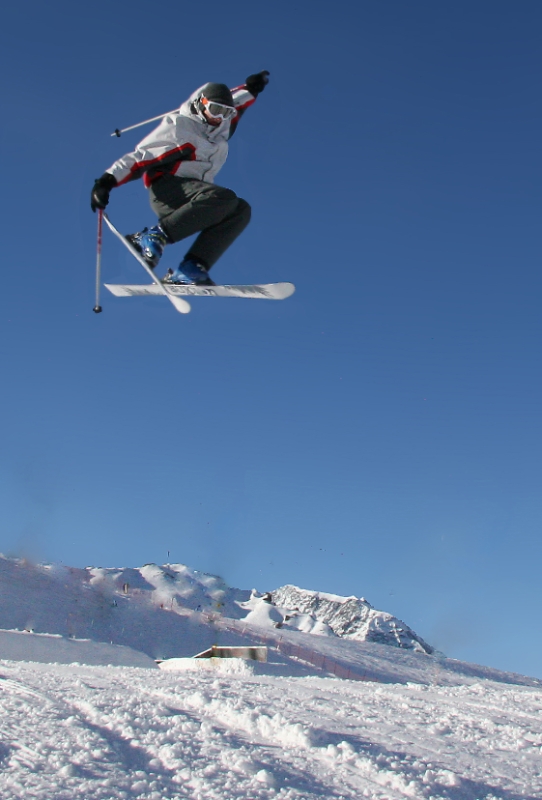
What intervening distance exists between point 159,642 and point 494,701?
21089 mm

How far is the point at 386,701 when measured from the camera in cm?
416

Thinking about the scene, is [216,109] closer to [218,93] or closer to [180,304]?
[218,93]

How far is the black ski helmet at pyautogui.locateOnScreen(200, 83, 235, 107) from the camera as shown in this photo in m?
4.81

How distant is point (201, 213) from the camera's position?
197 inches

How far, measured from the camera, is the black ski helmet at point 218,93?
4.81 metres

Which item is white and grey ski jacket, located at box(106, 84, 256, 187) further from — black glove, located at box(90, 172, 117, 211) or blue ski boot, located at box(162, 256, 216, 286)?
blue ski boot, located at box(162, 256, 216, 286)

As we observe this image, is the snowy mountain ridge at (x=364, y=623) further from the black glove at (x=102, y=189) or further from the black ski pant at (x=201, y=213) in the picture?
the black glove at (x=102, y=189)

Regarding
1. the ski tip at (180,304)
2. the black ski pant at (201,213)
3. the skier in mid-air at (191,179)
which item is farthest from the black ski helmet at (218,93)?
the ski tip at (180,304)

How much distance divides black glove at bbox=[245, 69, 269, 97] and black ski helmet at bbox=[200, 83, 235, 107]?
56 centimetres

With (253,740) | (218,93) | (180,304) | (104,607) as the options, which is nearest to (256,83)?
(218,93)

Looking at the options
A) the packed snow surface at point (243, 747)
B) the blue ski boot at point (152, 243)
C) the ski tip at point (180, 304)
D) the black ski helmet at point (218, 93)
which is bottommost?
the packed snow surface at point (243, 747)

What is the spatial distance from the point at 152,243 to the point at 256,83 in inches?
64.1

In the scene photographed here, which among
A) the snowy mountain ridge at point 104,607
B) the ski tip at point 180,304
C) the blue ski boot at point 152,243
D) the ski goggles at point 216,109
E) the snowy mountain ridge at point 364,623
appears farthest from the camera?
the snowy mountain ridge at point 364,623

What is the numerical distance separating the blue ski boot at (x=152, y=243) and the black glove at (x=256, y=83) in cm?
141
